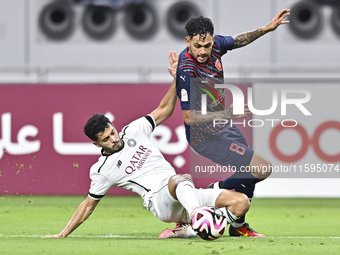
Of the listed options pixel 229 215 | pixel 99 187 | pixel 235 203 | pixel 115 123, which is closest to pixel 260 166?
pixel 235 203

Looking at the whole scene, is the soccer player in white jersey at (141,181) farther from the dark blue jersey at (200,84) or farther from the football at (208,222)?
the football at (208,222)

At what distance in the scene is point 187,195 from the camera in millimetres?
5434

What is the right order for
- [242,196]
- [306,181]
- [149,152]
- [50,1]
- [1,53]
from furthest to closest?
[50,1] → [1,53] → [306,181] → [149,152] → [242,196]

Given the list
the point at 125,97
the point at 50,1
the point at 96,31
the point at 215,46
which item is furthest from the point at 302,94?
the point at 50,1

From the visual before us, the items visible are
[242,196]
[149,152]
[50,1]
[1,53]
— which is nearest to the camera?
[242,196]

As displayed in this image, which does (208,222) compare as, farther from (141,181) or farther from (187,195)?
(141,181)

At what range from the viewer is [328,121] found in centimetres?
1021

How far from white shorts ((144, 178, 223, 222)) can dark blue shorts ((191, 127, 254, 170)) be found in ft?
1.31

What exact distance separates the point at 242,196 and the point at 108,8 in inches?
493

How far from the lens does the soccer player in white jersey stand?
19.0 feet

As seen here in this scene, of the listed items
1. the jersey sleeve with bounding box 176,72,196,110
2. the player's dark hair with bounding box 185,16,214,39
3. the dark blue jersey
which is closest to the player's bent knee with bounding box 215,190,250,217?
the dark blue jersey

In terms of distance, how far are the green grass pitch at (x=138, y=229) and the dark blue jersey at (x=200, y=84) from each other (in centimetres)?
107

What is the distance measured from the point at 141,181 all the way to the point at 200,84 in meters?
1.07

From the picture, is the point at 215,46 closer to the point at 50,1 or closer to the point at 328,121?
the point at 328,121
